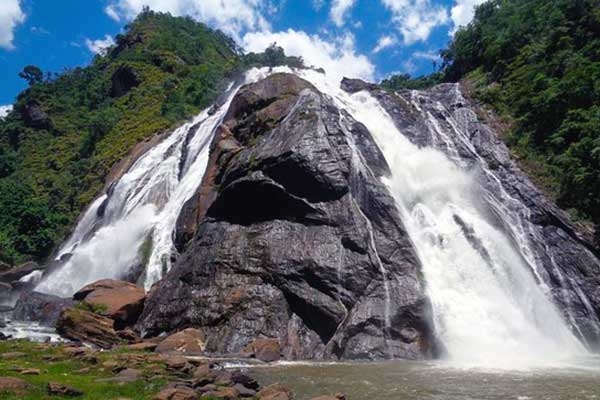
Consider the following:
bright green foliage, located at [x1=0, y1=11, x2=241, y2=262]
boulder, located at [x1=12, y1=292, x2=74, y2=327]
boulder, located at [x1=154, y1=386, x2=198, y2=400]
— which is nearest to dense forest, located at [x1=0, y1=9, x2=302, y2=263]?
bright green foliage, located at [x1=0, y1=11, x2=241, y2=262]

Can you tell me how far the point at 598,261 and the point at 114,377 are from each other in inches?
1171

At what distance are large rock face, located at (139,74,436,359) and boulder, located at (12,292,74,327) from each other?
7232mm

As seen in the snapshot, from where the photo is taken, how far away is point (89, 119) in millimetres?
100688

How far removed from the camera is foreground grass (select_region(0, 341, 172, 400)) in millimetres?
13695

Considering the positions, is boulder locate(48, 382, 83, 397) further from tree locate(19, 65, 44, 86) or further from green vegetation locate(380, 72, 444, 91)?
tree locate(19, 65, 44, 86)

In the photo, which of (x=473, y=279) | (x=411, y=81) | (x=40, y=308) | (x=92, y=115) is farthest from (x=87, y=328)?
(x=92, y=115)

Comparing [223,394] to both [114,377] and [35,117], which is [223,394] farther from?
[35,117]

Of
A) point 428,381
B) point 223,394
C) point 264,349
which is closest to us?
point 223,394

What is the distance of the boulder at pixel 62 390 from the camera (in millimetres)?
13203

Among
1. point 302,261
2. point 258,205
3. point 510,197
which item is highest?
point 510,197

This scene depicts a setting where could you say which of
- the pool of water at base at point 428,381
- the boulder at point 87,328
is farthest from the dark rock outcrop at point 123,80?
the pool of water at base at point 428,381

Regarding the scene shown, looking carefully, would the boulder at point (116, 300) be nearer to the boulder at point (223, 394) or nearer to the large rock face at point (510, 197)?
the boulder at point (223, 394)

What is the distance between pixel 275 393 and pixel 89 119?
319 ft

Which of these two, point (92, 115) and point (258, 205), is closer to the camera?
point (258, 205)
